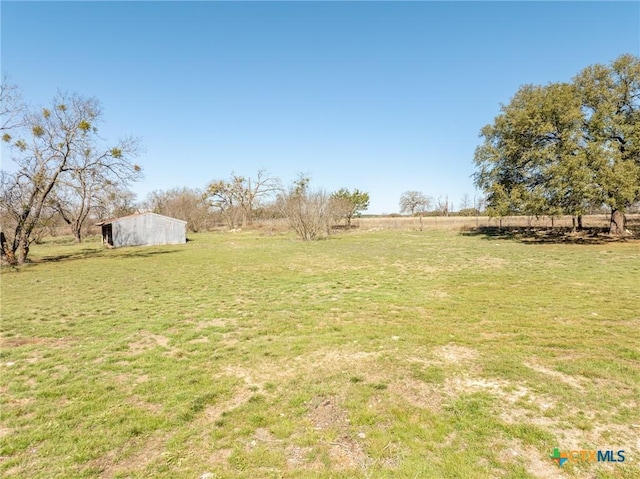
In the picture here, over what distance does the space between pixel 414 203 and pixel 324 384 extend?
260ft

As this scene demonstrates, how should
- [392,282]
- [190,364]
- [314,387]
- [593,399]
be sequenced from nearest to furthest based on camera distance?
[593,399], [314,387], [190,364], [392,282]

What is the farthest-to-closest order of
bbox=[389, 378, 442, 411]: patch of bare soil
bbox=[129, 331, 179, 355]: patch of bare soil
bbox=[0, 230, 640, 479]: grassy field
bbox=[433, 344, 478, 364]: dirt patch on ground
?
bbox=[129, 331, 179, 355]: patch of bare soil < bbox=[433, 344, 478, 364]: dirt patch on ground < bbox=[389, 378, 442, 411]: patch of bare soil < bbox=[0, 230, 640, 479]: grassy field

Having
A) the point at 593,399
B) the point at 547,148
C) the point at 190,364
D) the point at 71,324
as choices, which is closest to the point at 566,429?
the point at 593,399

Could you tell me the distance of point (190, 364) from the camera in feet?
15.1

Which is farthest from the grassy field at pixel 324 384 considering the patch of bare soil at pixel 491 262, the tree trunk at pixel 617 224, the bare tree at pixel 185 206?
the bare tree at pixel 185 206

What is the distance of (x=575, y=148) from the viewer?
19172mm

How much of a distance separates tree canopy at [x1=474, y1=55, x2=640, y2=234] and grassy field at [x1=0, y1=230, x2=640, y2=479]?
483 inches

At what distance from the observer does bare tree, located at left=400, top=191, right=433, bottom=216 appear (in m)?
78.5

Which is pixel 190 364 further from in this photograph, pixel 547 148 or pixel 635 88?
Answer: pixel 635 88

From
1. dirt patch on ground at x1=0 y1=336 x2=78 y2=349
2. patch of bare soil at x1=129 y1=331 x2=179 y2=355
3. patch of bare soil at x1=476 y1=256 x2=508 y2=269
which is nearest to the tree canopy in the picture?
patch of bare soil at x1=476 y1=256 x2=508 y2=269

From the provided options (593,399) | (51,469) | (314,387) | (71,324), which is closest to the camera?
(51,469)

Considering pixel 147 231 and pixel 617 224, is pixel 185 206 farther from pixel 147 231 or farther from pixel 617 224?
pixel 617 224

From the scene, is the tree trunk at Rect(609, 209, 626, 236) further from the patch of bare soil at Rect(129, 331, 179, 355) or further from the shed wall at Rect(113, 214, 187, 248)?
the shed wall at Rect(113, 214, 187, 248)

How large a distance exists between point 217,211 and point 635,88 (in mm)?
53968
